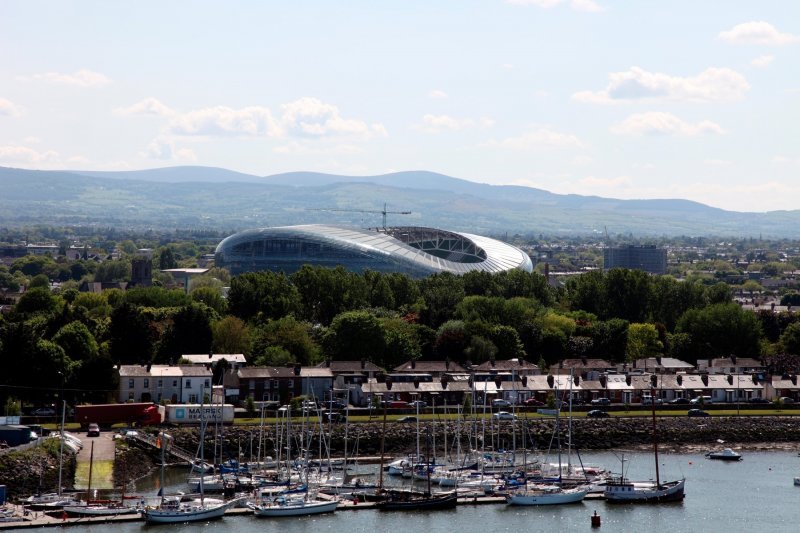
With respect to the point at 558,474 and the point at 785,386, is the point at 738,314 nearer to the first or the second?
the point at 785,386

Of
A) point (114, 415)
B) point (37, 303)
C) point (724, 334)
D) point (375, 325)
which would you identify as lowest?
point (114, 415)

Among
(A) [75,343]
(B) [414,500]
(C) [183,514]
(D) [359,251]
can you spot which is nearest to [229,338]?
(A) [75,343]

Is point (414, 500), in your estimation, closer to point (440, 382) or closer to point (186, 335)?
point (440, 382)

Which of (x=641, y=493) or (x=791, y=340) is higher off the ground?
(x=791, y=340)

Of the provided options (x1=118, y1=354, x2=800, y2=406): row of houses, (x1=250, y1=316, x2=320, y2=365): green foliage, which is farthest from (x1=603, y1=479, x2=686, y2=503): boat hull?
(x1=250, y1=316, x2=320, y2=365): green foliage

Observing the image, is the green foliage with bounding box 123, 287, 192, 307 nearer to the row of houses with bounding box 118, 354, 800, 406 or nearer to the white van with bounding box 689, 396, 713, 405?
the row of houses with bounding box 118, 354, 800, 406

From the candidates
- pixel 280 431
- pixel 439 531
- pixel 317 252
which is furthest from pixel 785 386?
pixel 317 252
